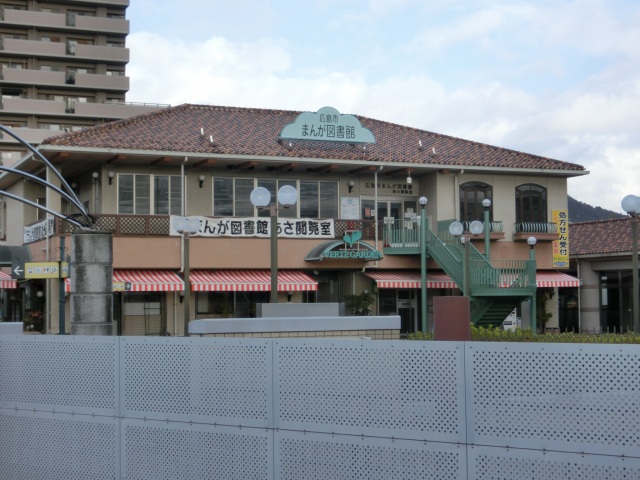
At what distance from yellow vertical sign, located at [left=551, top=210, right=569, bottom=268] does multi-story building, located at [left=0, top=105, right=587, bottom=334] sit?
6 centimetres

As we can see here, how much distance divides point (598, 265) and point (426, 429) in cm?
3577

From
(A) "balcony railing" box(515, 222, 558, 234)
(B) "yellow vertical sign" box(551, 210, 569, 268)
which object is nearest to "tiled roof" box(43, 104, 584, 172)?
(B) "yellow vertical sign" box(551, 210, 569, 268)

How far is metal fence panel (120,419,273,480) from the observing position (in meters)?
9.05

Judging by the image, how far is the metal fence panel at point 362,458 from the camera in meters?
7.97

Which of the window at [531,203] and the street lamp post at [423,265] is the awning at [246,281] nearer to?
the street lamp post at [423,265]

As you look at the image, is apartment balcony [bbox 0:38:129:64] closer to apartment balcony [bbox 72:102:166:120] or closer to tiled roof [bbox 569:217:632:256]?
apartment balcony [bbox 72:102:166:120]

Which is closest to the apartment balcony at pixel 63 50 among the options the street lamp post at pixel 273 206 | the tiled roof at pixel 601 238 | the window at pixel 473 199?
the tiled roof at pixel 601 238

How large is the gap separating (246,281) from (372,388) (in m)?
24.8

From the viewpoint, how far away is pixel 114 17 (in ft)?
270

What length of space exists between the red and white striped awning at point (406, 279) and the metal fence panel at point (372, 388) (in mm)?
25975

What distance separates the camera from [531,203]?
1522 inches

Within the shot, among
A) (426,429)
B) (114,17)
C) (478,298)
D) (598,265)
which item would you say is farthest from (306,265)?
(114,17)

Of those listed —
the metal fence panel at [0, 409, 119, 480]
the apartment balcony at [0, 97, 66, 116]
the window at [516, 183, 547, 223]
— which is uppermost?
the apartment balcony at [0, 97, 66, 116]

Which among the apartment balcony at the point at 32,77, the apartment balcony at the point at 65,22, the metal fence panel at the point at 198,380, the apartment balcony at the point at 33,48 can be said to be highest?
the apartment balcony at the point at 65,22
